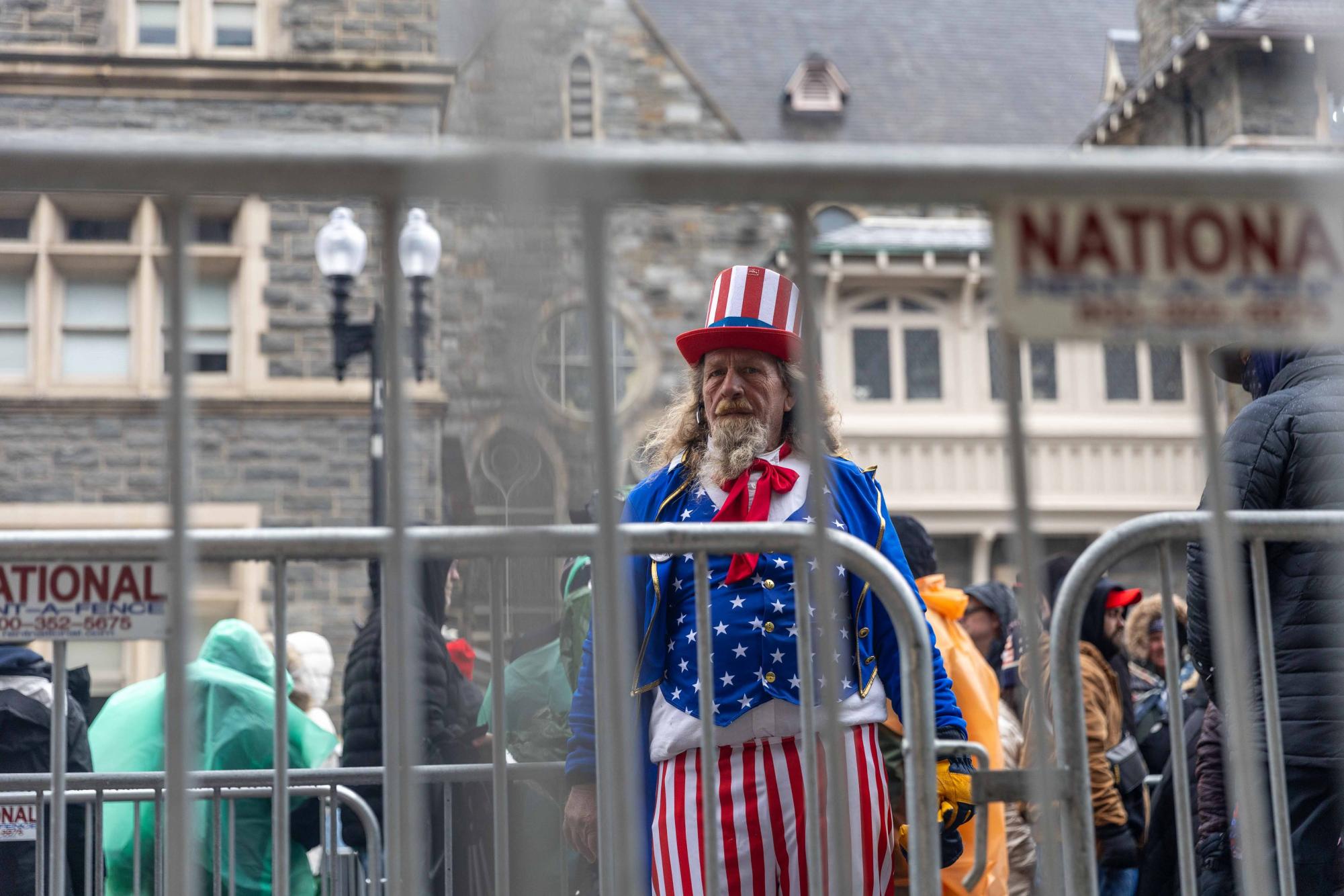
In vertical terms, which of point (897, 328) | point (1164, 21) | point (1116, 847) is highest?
point (1164, 21)

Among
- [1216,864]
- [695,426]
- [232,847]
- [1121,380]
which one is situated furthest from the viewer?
[1121,380]

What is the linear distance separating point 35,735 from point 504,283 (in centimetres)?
276

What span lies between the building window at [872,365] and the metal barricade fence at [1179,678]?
23274mm

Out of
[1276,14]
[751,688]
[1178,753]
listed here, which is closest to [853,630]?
[751,688]

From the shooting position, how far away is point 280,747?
196 cm

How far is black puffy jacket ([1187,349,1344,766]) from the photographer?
2.54 m

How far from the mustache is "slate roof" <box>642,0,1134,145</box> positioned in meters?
26.6

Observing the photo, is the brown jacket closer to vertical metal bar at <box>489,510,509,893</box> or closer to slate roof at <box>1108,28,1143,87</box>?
vertical metal bar at <box>489,510,509,893</box>

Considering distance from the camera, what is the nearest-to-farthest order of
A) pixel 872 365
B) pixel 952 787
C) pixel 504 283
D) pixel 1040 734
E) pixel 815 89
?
1. pixel 504 283
2. pixel 1040 734
3. pixel 952 787
4. pixel 872 365
5. pixel 815 89

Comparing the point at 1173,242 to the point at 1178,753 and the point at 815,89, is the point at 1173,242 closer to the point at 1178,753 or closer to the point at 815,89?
the point at 1178,753

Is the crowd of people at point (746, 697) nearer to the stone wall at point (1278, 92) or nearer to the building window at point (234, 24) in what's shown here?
the building window at point (234, 24)

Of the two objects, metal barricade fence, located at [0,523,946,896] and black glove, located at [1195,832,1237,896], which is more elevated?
metal barricade fence, located at [0,523,946,896]

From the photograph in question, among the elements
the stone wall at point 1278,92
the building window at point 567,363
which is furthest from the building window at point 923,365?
the building window at point 567,363

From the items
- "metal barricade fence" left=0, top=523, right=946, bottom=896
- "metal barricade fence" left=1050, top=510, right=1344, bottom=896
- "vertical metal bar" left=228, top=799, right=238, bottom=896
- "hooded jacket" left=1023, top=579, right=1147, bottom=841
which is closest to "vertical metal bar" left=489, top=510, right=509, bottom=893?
"metal barricade fence" left=0, top=523, right=946, bottom=896
